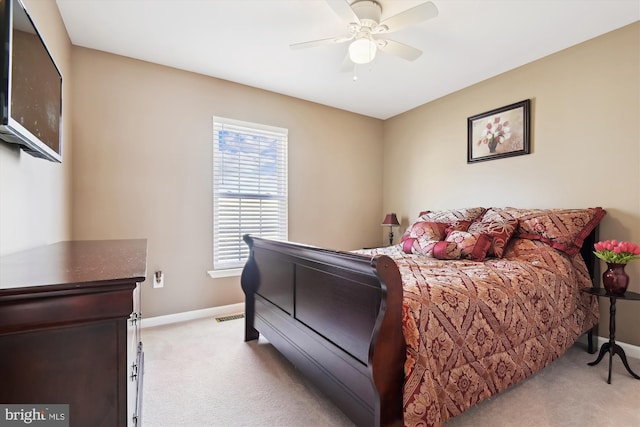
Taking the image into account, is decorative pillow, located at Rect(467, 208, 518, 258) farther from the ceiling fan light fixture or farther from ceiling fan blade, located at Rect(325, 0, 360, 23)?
ceiling fan blade, located at Rect(325, 0, 360, 23)

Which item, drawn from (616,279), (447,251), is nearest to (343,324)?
(447,251)

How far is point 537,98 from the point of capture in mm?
2896

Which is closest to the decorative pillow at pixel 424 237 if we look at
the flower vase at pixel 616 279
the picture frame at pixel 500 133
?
the picture frame at pixel 500 133

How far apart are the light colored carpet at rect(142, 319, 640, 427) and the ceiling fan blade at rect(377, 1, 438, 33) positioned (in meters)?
2.34

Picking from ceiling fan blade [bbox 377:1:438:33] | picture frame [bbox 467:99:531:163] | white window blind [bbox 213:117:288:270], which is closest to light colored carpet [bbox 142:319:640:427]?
white window blind [bbox 213:117:288:270]

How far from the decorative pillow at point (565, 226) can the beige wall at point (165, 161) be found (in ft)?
7.88

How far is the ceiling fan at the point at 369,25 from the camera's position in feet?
6.09

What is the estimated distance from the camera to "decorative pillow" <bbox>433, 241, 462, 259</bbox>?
99.2 inches

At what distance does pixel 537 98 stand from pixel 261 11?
265cm

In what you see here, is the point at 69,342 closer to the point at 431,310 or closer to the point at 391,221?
the point at 431,310

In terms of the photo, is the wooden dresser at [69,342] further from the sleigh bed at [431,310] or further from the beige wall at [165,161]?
the beige wall at [165,161]

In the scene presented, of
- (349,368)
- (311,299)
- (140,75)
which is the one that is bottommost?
(349,368)

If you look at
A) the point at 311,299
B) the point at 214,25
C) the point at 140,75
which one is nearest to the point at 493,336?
the point at 311,299

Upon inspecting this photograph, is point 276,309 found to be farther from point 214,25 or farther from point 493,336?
point 214,25
